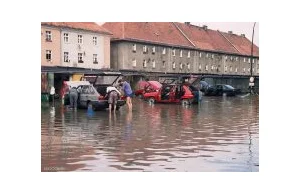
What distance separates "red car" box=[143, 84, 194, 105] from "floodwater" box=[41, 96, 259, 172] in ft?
13.4

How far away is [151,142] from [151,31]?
4707 mm

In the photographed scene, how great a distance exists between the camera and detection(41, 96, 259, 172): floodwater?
35.8 feet

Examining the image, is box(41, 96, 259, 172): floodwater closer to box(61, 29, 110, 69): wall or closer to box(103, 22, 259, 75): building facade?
box(103, 22, 259, 75): building facade

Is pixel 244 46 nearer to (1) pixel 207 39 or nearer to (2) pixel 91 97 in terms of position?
(1) pixel 207 39

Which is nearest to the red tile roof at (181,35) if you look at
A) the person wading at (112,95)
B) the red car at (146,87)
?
the red car at (146,87)

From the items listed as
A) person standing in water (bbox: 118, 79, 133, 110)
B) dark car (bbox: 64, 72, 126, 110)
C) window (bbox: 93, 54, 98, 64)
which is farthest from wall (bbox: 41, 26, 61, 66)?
person standing in water (bbox: 118, 79, 133, 110)

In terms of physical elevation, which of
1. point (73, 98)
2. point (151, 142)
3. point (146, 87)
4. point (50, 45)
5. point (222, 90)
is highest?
point (50, 45)

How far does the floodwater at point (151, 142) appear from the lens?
430 inches

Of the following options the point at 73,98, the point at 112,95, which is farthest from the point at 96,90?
the point at 73,98

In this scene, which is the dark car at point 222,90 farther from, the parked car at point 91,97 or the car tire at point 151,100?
the car tire at point 151,100

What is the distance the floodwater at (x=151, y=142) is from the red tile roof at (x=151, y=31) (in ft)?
9.86

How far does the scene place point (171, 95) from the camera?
81.1 ft
